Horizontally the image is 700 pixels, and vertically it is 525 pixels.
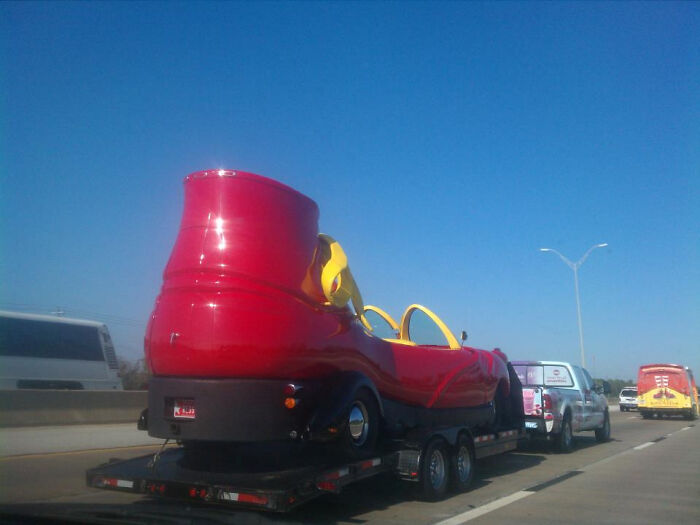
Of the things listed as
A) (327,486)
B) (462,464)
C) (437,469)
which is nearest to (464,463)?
(462,464)

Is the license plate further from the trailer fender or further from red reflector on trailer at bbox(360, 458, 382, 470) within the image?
red reflector on trailer at bbox(360, 458, 382, 470)

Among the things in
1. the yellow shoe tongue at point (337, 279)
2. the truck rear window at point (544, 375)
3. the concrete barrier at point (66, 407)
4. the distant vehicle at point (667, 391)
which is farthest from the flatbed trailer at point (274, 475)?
the distant vehicle at point (667, 391)

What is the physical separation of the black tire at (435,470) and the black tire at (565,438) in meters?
6.46

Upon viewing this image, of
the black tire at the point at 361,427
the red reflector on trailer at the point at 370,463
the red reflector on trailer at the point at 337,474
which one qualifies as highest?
the black tire at the point at 361,427

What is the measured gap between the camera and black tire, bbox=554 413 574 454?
1453 centimetres

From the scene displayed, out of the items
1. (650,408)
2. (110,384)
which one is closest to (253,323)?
(110,384)

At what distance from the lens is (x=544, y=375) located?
54.2 feet

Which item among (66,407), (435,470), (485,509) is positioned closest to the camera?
(485,509)

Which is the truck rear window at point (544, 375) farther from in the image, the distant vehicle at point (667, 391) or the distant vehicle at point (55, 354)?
the distant vehicle at point (667, 391)

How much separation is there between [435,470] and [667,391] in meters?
25.2

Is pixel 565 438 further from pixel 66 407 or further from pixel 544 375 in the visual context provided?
pixel 66 407

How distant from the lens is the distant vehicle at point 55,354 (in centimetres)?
2125

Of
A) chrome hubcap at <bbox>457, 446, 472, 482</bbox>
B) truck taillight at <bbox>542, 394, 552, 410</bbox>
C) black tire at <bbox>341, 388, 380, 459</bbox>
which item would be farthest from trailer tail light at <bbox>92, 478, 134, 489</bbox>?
truck taillight at <bbox>542, 394, 552, 410</bbox>

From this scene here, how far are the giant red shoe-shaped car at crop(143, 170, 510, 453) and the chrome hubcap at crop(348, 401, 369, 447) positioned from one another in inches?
0.5
